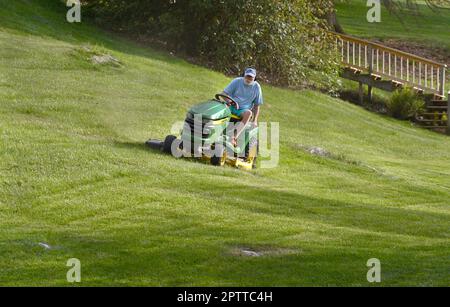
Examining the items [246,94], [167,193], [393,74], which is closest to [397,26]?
[393,74]

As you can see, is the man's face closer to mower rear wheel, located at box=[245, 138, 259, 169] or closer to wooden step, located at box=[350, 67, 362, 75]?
mower rear wheel, located at box=[245, 138, 259, 169]

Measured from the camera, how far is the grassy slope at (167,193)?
35.5 feet

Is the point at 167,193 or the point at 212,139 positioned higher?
the point at 212,139

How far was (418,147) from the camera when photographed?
26.4 m

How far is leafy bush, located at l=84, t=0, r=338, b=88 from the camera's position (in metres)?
28.1

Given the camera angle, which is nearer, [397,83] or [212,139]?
[212,139]

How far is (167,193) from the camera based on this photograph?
1437 centimetres

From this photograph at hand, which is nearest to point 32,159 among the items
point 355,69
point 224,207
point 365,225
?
point 224,207

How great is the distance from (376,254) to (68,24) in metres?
17.7

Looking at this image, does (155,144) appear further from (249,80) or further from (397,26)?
(397,26)

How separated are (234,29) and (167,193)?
46.5 ft

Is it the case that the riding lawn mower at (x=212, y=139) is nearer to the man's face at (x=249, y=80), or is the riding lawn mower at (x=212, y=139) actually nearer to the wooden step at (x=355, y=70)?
the man's face at (x=249, y=80)

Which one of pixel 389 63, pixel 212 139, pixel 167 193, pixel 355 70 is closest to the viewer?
pixel 167 193

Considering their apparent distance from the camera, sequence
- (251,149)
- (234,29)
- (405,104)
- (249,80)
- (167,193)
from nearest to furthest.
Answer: (167,193), (251,149), (249,80), (234,29), (405,104)
